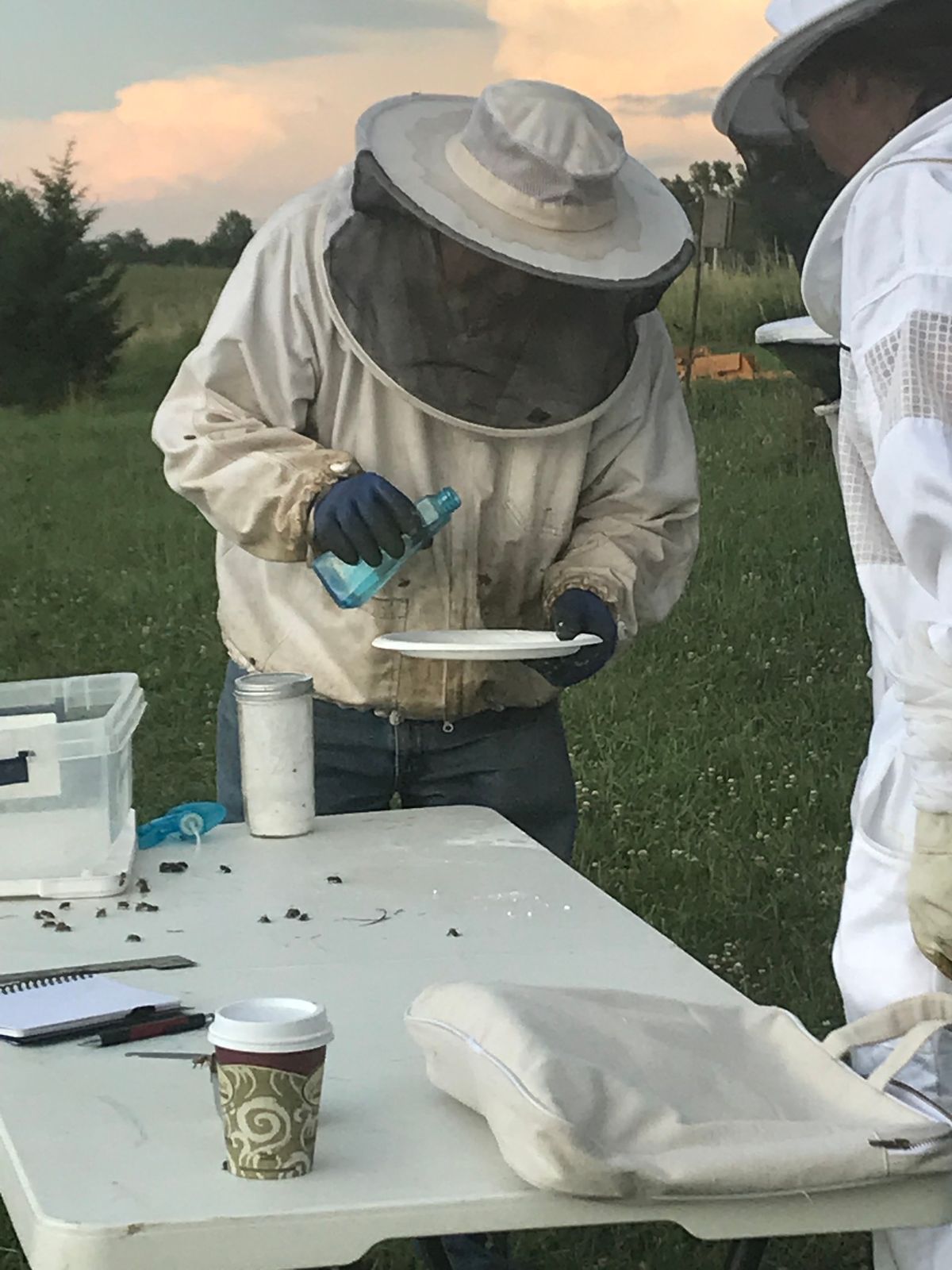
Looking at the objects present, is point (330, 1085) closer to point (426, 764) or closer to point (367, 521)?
point (367, 521)

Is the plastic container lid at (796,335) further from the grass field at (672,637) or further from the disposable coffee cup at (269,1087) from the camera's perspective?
the grass field at (672,637)

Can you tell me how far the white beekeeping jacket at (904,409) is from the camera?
138 cm

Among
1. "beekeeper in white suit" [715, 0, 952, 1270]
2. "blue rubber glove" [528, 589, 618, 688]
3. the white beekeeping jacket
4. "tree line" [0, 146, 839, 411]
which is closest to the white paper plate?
"blue rubber glove" [528, 589, 618, 688]

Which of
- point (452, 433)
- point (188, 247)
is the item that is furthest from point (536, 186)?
point (188, 247)

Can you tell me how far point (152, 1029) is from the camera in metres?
1.49

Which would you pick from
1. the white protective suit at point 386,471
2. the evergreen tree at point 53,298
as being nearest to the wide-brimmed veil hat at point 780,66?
the white protective suit at point 386,471

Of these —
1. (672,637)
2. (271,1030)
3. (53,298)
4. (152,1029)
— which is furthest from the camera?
(53,298)

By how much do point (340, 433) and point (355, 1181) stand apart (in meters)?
1.53

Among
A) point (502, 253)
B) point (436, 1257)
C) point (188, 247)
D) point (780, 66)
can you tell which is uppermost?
point (780, 66)

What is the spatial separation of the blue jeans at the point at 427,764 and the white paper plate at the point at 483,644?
24 cm

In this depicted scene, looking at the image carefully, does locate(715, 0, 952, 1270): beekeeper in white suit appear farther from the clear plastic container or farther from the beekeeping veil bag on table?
the clear plastic container

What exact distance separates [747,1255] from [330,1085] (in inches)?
14.3

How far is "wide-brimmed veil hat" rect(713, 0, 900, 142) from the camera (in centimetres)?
161

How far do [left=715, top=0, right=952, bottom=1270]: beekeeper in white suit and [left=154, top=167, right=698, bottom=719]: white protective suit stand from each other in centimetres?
74
